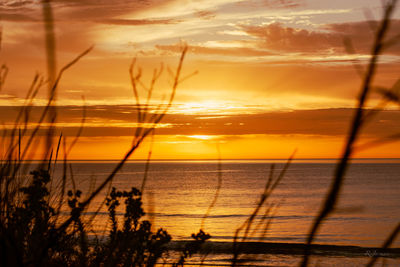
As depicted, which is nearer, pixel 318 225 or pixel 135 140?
pixel 318 225

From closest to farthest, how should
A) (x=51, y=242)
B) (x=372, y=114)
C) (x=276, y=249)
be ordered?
(x=372, y=114) → (x=51, y=242) → (x=276, y=249)

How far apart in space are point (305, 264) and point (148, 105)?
70 cm

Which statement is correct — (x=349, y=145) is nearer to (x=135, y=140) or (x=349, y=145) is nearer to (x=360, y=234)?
(x=135, y=140)

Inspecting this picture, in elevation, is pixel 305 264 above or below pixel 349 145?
below

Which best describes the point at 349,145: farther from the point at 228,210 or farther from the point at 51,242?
the point at 228,210

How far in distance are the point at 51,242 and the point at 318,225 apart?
1.79 ft

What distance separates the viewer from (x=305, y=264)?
0.75 meters

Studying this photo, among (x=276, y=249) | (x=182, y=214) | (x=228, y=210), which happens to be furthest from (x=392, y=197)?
(x=276, y=249)

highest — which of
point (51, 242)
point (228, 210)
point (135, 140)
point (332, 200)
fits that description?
point (332, 200)

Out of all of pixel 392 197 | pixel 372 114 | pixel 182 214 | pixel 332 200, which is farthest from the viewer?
pixel 392 197

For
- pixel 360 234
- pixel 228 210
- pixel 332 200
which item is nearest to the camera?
pixel 332 200

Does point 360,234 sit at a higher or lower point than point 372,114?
lower

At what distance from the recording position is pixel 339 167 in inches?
21.8

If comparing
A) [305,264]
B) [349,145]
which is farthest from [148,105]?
[349,145]
